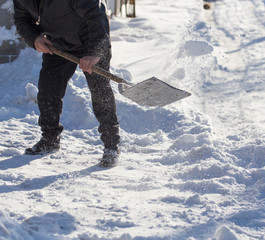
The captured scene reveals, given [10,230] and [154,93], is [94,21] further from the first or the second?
[10,230]

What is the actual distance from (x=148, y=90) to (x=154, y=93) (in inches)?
2.8

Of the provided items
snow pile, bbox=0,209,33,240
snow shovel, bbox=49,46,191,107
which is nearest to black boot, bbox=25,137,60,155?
snow shovel, bbox=49,46,191,107

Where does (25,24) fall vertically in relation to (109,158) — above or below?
above

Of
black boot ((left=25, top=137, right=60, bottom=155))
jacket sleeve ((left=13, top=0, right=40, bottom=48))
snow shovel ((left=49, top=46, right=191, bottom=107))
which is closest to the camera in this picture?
snow shovel ((left=49, top=46, right=191, bottom=107))

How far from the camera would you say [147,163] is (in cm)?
375

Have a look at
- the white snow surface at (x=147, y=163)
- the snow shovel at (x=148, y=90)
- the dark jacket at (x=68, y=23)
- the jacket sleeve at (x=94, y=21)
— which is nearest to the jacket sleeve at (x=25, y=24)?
the dark jacket at (x=68, y=23)

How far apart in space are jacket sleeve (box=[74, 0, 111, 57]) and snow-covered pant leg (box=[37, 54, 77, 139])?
45cm

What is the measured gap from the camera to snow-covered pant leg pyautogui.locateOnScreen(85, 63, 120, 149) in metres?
3.62

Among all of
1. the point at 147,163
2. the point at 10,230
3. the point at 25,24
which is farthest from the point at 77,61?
the point at 10,230

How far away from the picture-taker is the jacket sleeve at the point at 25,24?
3598mm

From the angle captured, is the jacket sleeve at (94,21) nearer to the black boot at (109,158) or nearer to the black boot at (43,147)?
the black boot at (109,158)

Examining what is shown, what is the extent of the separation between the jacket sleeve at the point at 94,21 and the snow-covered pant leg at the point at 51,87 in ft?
1.47

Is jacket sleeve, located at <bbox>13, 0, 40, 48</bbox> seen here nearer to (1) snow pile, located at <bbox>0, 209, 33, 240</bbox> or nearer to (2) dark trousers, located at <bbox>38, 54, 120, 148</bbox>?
(2) dark trousers, located at <bbox>38, 54, 120, 148</bbox>

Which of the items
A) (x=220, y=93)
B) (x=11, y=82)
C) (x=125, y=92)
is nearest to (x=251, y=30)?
(x=220, y=93)
